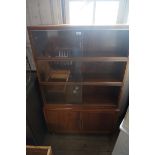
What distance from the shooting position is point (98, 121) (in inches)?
68.2

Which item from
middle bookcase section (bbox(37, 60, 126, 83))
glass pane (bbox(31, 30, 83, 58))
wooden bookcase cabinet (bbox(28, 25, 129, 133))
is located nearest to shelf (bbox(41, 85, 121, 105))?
wooden bookcase cabinet (bbox(28, 25, 129, 133))

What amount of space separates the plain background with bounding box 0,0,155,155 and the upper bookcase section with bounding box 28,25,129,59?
2.19ft

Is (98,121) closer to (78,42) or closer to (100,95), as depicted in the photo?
(100,95)

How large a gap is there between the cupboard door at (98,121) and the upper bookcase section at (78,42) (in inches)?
25.3

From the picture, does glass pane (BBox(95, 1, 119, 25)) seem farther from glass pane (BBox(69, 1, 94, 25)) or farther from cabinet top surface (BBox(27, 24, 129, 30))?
cabinet top surface (BBox(27, 24, 129, 30))

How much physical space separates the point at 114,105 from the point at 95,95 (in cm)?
24

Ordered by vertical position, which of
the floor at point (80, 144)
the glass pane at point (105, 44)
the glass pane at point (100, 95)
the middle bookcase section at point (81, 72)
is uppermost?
the glass pane at point (105, 44)

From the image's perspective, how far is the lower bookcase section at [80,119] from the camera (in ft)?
5.42

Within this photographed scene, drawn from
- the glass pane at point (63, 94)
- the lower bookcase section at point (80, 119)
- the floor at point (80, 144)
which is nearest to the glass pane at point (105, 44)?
the glass pane at point (63, 94)

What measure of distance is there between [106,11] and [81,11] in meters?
0.26
